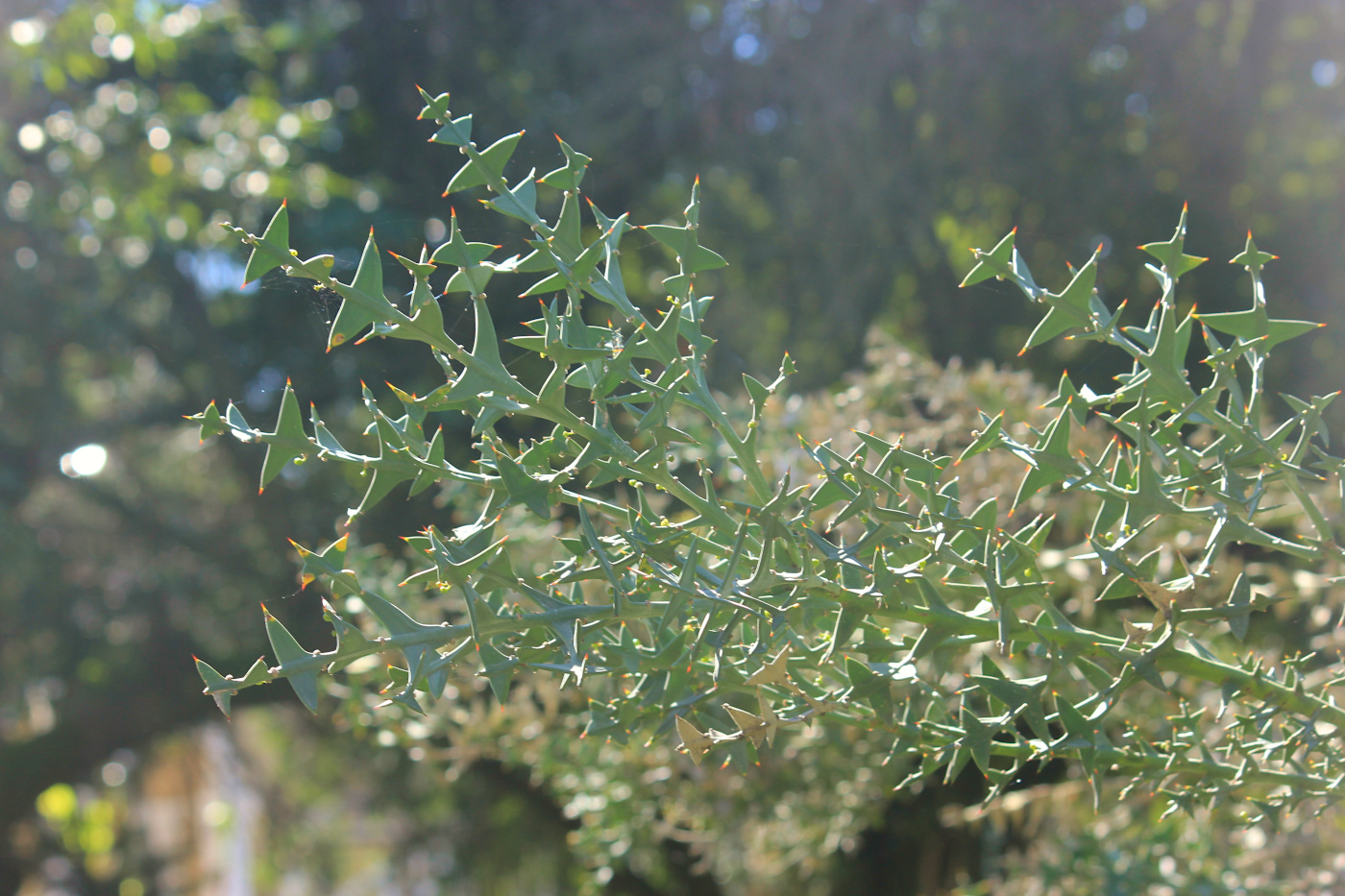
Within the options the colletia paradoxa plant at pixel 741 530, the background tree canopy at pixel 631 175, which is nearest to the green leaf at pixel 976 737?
the colletia paradoxa plant at pixel 741 530

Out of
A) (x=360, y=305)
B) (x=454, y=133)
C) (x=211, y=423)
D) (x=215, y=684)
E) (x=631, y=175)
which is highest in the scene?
(x=454, y=133)

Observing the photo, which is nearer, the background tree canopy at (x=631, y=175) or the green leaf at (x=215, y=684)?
the green leaf at (x=215, y=684)

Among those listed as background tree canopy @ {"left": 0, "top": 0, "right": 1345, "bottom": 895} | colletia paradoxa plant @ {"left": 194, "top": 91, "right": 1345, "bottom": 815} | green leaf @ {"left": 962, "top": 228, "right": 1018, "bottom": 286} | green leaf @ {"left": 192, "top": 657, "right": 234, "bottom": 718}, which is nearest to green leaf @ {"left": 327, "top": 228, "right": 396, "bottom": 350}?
colletia paradoxa plant @ {"left": 194, "top": 91, "right": 1345, "bottom": 815}

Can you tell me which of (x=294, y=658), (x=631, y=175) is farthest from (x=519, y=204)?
(x=631, y=175)

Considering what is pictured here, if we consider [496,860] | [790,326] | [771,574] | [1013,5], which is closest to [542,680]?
[771,574]

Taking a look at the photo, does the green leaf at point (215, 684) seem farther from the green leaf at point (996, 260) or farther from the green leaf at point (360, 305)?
the green leaf at point (996, 260)

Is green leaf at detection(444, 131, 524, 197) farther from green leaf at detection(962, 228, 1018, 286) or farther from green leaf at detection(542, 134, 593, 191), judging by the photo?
green leaf at detection(962, 228, 1018, 286)

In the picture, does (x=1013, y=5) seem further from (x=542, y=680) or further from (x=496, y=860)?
(x=496, y=860)

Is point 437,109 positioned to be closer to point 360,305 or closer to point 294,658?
point 360,305
